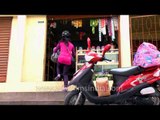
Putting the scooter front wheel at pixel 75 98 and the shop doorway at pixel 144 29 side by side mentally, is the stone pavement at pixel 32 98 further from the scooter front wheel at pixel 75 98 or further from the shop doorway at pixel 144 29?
the shop doorway at pixel 144 29

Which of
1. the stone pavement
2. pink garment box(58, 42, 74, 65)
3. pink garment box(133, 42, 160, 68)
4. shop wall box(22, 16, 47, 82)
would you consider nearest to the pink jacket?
pink garment box(58, 42, 74, 65)

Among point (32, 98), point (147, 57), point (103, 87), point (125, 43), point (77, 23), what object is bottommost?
point (32, 98)

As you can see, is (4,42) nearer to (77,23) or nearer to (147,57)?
(77,23)

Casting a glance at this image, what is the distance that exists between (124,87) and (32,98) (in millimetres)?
2764

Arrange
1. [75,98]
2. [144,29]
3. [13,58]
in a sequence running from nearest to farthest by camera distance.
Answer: [75,98], [13,58], [144,29]

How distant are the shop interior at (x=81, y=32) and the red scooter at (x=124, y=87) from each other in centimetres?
329

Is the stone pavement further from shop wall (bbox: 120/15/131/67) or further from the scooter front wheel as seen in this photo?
shop wall (bbox: 120/15/131/67)

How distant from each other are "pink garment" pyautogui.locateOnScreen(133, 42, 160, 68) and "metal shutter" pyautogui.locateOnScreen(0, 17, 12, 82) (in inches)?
186

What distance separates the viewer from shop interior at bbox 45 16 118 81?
32.9 feet

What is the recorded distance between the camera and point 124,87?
6.21 metres

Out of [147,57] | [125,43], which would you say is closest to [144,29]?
[125,43]

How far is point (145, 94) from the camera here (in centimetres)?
600
